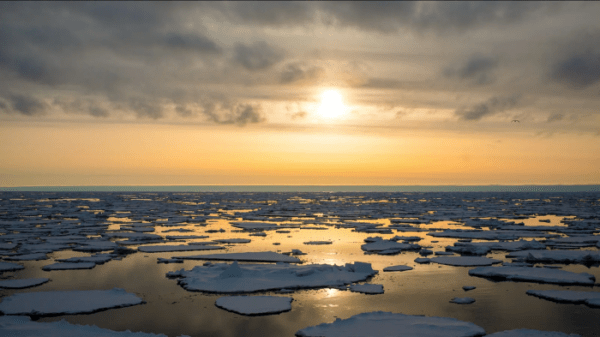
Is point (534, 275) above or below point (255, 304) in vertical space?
above

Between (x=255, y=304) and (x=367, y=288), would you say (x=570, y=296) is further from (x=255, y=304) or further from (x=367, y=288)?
(x=255, y=304)

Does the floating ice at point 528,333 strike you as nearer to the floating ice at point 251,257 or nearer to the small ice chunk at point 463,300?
the small ice chunk at point 463,300

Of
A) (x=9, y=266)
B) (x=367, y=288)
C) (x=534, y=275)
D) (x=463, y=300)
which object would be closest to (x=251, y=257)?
(x=367, y=288)

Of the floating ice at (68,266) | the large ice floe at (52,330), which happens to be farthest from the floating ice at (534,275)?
the floating ice at (68,266)

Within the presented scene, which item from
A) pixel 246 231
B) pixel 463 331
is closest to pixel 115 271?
pixel 463 331

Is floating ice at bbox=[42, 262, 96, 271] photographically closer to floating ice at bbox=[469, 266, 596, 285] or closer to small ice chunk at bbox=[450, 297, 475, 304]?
small ice chunk at bbox=[450, 297, 475, 304]

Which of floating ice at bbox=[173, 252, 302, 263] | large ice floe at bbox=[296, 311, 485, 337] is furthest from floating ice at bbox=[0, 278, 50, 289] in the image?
large ice floe at bbox=[296, 311, 485, 337]
